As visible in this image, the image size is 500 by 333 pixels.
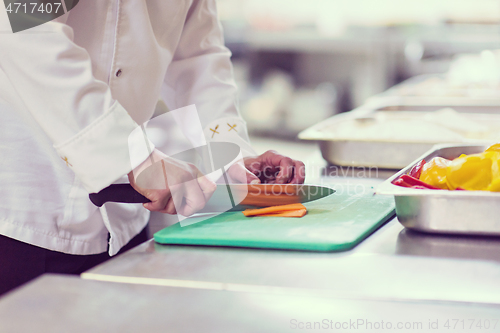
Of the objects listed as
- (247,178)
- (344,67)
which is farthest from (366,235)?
(344,67)

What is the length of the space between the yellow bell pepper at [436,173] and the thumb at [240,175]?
10.7 inches

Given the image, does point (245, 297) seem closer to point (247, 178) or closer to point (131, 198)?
point (131, 198)

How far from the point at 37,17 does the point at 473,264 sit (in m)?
0.61

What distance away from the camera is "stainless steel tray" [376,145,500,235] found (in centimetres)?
57

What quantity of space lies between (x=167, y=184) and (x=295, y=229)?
7.0 inches

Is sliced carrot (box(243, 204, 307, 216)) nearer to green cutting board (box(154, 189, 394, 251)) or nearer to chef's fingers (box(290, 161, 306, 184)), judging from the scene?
green cutting board (box(154, 189, 394, 251))

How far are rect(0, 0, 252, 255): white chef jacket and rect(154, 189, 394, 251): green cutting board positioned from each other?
0.13 m

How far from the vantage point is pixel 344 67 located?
11.7ft

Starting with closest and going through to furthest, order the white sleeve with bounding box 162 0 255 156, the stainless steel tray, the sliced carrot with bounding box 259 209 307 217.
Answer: the stainless steel tray
the sliced carrot with bounding box 259 209 307 217
the white sleeve with bounding box 162 0 255 156

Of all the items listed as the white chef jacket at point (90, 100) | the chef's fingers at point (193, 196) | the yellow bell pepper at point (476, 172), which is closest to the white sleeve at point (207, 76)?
the white chef jacket at point (90, 100)

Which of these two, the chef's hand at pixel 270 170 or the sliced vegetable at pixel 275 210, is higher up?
the chef's hand at pixel 270 170

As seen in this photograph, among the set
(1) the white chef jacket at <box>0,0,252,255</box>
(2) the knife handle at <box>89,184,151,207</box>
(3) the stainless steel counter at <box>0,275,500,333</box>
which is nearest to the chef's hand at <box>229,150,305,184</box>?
(1) the white chef jacket at <box>0,0,252,255</box>

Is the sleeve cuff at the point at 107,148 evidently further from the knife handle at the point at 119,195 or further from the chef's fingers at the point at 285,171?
the chef's fingers at the point at 285,171

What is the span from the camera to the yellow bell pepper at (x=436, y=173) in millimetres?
634
